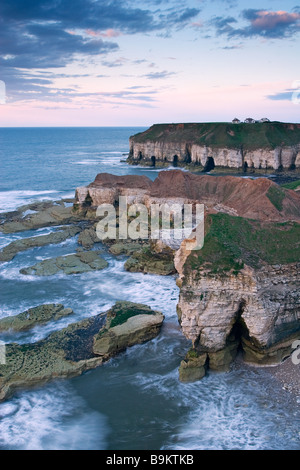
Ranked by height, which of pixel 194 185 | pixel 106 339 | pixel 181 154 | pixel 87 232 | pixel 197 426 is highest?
pixel 181 154

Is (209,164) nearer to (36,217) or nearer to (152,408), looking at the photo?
(36,217)

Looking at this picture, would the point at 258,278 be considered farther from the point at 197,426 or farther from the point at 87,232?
the point at 87,232

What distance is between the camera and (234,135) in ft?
257

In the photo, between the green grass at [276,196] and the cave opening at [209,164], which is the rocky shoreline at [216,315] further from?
the cave opening at [209,164]

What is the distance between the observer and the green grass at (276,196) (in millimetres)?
29336

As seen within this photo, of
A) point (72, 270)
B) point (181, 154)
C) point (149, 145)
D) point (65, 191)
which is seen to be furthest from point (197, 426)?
point (149, 145)

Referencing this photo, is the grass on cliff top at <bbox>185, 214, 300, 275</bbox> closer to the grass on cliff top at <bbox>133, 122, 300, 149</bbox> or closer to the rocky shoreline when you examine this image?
the rocky shoreline

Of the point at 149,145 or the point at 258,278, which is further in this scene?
the point at 149,145

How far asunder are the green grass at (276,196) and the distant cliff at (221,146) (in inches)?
1699

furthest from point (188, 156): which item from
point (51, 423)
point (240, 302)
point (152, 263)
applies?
point (51, 423)

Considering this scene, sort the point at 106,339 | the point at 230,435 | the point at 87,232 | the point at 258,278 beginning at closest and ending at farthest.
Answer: the point at 230,435
the point at 258,278
the point at 106,339
the point at 87,232

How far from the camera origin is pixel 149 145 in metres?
88.1

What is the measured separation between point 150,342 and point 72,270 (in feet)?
39.1

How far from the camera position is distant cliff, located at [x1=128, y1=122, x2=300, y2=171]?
72.1m
